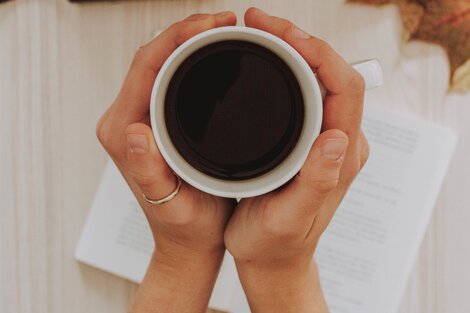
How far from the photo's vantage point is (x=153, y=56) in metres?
0.45

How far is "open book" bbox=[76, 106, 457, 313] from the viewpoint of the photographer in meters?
0.68

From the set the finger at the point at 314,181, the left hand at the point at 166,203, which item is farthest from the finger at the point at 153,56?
the finger at the point at 314,181

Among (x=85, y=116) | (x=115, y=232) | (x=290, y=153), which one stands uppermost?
(x=290, y=153)

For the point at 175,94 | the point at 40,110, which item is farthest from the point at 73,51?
the point at 175,94

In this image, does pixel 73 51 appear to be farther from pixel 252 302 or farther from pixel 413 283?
pixel 413 283

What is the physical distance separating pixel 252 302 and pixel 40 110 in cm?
35

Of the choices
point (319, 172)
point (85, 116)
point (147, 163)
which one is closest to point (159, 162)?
point (147, 163)

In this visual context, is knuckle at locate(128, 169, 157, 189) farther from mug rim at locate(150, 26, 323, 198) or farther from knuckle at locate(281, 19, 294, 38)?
knuckle at locate(281, 19, 294, 38)

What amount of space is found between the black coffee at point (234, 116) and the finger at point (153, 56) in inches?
1.0

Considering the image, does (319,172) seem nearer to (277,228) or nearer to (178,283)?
(277,228)

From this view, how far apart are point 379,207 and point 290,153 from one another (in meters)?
0.28

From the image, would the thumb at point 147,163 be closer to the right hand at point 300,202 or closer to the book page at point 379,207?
the right hand at point 300,202

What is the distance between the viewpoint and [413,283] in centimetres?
68

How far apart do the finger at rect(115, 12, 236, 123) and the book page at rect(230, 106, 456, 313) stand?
285 mm
